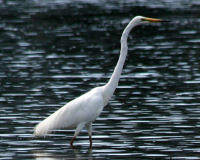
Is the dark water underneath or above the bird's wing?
underneath

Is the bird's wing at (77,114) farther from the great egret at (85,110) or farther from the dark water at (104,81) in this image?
the dark water at (104,81)

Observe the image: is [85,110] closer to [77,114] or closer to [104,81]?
[77,114]

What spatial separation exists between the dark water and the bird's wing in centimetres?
39

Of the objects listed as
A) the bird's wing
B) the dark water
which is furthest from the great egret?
the dark water

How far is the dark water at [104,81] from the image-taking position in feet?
47.1

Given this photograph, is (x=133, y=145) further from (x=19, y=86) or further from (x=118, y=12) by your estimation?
(x=118, y=12)

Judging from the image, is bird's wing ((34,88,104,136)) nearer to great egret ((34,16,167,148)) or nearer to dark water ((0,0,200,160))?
great egret ((34,16,167,148))

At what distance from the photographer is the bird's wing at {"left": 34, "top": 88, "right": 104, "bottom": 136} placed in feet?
47.1

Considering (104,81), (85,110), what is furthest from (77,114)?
(104,81)

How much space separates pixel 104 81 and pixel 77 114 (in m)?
8.11

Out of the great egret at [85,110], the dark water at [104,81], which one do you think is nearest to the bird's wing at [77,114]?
the great egret at [85,110]

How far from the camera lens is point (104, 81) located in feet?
73.7

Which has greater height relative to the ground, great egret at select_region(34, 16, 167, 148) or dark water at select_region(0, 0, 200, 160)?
great egret at select_region(34, 16, 167, 148)

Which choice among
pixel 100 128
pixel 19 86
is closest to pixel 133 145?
pixel 100 128
